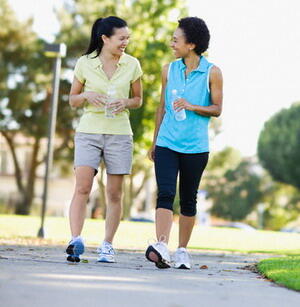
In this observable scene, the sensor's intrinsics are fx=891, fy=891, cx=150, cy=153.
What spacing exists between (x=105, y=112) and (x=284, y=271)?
200 centimetres

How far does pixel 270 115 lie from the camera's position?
189 feet

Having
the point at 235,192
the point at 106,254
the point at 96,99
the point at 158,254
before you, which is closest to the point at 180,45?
the point at 96,99

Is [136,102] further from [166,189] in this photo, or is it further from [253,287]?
[253,287]

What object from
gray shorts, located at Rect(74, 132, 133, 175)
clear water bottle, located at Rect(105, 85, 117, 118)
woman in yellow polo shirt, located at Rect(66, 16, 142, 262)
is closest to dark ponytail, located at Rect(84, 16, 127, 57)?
woman in yellow polo shirt, located at Rect(66, 16, 142, 262)

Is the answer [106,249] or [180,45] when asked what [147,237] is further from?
[180,45]

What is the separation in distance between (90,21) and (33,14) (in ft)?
15.3

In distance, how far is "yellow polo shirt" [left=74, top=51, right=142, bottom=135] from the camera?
7.66 m

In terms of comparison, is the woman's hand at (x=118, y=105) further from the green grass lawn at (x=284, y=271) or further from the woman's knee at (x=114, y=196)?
the green grass lawn at (x=284, y=271)

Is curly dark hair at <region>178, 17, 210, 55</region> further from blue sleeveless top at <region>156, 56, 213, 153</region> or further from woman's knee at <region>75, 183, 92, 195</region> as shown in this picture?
woman's knee at <region>75, 183, 92, 195</region>

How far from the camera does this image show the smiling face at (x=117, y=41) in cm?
771

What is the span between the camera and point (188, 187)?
25.0 feet

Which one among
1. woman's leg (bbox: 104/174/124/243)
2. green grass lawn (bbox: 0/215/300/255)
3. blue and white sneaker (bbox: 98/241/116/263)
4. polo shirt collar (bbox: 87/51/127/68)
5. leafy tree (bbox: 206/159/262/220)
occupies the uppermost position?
polo shirt collar (bbox: 87/51/127/68)

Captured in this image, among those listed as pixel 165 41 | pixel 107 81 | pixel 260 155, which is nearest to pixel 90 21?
pixel 165 41

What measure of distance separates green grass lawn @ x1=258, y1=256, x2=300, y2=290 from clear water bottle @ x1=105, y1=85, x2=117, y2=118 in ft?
6.10
